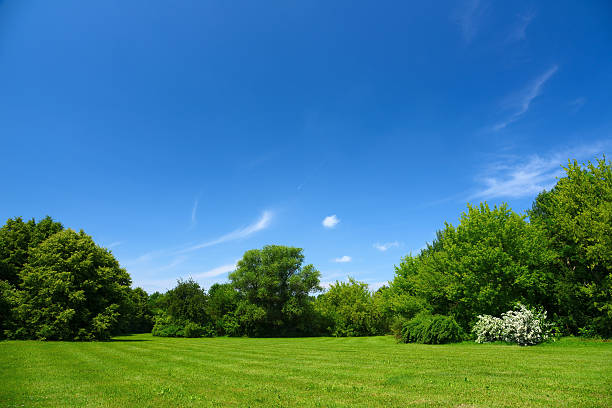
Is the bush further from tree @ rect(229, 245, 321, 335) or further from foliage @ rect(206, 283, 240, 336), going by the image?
foliage @ rect(206, 283, 240, 336)

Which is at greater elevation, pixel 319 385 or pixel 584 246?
pixel 584 246

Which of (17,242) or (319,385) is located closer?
(319,385)

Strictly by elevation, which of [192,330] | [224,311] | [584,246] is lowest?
[192,330]

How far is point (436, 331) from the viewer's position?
29062 mm

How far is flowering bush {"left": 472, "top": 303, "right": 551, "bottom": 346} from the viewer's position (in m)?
24.5

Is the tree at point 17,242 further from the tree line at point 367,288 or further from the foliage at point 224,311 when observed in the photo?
the foliage at point 224,311

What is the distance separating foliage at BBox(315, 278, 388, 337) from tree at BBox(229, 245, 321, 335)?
127 inches

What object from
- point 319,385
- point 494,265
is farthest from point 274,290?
point 319,385

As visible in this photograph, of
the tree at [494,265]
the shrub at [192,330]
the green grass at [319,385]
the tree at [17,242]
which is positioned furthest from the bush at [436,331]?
the tree at [17,242]

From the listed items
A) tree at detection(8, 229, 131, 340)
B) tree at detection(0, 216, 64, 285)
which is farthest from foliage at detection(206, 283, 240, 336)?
tree at detection(0, 216, 64, 285)

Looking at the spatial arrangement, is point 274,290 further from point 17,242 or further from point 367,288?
point 17,242

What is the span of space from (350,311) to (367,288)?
5.43 m

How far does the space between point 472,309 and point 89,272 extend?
137ft

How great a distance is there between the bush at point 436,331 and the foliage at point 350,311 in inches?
981
